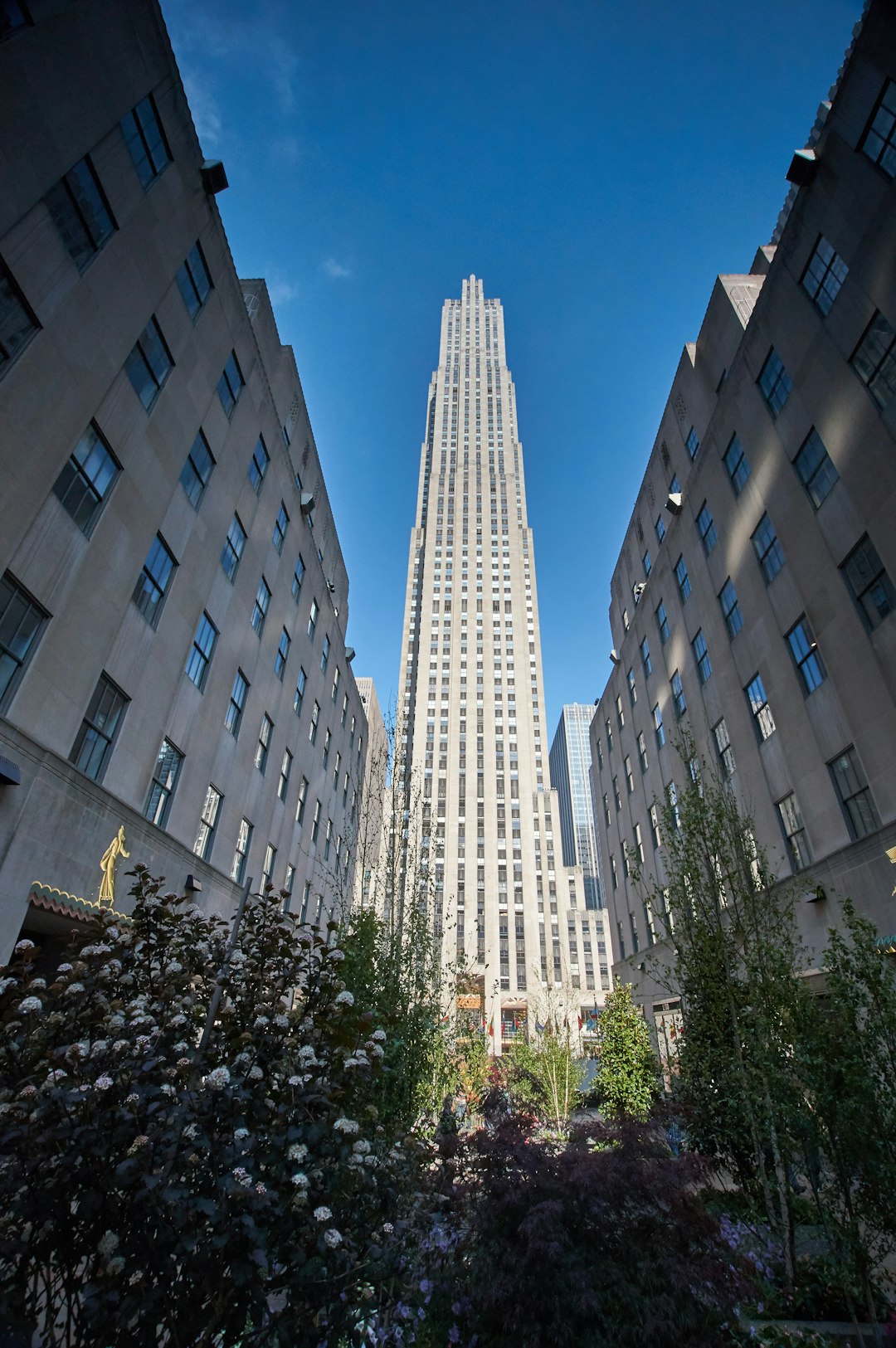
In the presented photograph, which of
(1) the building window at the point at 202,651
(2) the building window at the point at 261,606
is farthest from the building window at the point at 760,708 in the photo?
(1) the building window at the point at 202,651

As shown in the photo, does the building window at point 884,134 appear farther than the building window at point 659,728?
No

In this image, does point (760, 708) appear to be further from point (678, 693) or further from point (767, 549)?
point (678, 693)

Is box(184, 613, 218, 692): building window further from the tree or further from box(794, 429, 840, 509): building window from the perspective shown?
box(794, 429, 840, 509): building window

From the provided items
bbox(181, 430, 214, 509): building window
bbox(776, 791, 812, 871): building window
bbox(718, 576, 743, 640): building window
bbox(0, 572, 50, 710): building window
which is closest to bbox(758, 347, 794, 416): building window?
bbox(718, 576, 743, 640): building window

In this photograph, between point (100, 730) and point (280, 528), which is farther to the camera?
point (280, 528)

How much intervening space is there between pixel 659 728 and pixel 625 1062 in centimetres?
1786

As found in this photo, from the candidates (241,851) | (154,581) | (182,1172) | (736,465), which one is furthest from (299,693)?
(182,1172)

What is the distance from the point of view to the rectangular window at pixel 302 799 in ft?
98.4

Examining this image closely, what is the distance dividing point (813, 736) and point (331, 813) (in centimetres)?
2534

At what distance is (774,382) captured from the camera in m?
22.6

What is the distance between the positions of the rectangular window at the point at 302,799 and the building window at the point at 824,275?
27823 mm

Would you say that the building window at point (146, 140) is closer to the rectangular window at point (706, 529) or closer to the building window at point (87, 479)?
the building window at point (87, 479)

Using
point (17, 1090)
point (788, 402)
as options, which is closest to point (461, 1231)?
point (17, 1090)

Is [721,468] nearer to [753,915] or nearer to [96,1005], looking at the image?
[753,915]
